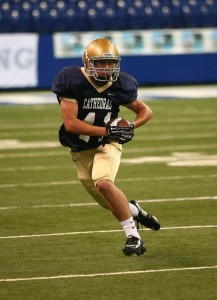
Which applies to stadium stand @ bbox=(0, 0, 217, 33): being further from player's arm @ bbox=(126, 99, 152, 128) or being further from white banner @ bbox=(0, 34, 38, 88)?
player's arm @ bbox=(126, 99, 152, 128)

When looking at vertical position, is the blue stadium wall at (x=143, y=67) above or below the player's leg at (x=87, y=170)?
below

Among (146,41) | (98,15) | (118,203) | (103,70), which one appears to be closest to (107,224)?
(118,203)

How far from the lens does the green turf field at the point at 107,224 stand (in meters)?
5.52

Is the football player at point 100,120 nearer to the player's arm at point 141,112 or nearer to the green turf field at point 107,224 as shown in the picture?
the player's arm at point 141,112

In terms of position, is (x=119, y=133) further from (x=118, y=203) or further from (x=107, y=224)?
(x=107, y=224)

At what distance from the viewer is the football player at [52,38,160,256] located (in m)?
6.10

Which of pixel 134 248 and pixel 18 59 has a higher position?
pixel 134 248

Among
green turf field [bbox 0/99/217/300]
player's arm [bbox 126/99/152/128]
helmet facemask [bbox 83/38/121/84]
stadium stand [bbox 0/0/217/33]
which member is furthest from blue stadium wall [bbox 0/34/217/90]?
helmet facemask [bbox 83/38/121/84]

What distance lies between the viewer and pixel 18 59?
18.8 m

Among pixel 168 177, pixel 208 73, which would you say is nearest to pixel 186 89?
pixel 208 73

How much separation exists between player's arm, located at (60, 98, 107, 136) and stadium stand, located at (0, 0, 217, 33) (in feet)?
45.4

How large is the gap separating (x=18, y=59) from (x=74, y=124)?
42.3ft

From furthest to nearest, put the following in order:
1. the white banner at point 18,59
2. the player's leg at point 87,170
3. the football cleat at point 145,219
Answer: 1. the white banner at point 18,59
2. the football cleat at point 145,219
3. the player's leg at point 87,170

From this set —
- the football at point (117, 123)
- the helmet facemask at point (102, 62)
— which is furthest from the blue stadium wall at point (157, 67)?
the football at point (117, 123)
